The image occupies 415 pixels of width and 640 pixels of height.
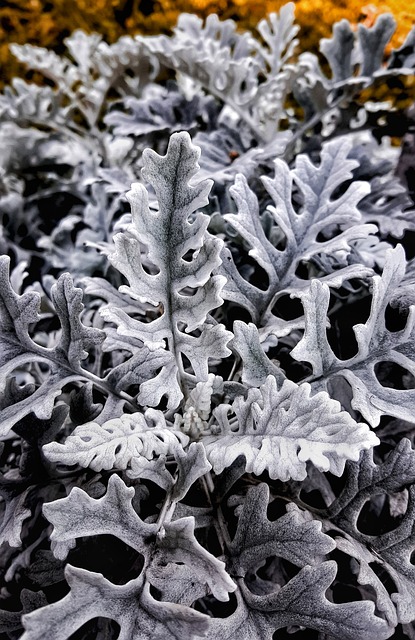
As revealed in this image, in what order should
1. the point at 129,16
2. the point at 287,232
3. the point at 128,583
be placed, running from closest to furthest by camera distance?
the point at 128,583
the point at 287,232
the point at 129,16

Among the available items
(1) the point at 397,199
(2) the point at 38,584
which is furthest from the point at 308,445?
(1) the point at 397,199

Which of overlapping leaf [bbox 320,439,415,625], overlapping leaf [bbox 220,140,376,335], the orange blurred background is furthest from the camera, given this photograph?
the orange blurred background

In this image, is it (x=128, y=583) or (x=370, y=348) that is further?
(x=370, y=348)

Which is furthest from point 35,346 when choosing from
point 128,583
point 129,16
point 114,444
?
point 129,16

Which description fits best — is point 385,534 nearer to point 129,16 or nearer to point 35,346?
point 35,346

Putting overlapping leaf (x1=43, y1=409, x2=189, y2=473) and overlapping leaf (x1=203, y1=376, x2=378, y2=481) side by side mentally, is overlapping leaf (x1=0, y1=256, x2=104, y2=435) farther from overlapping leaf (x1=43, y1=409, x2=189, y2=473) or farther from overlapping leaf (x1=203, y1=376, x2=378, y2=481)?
overlapping leaf (x1=203, y1=376, x2=378, y2=481)

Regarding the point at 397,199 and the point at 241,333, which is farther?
the point at 397,199

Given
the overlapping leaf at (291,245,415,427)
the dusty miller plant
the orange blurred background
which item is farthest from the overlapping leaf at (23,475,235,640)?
the orange blurred background

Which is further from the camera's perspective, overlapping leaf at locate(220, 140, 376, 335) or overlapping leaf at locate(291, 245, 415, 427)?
overlapping leaf at locate(220, 140, 376, 335)

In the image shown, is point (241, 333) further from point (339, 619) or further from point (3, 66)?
point (3, 66)
